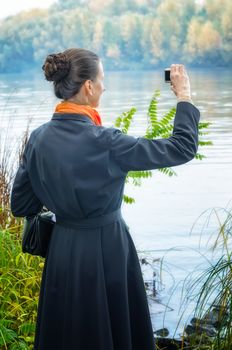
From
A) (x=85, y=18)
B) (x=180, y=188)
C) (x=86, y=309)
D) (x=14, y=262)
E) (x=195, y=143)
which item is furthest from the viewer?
(x=85, y=18)

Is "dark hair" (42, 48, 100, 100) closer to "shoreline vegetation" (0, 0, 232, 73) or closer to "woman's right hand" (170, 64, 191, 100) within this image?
"woman's right hand" (170, 64, 191, 100)

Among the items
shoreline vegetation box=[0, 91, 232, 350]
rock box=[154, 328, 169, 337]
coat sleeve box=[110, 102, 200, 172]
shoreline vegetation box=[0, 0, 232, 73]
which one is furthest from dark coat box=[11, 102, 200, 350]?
shoreline vegetation box=[0, 0, 232, 73]

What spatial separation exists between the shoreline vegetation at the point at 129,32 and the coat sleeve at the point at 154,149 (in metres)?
10.4

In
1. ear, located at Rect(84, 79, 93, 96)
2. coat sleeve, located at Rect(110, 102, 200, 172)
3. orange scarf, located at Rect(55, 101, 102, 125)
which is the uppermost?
ear, located at Rect(84, 79, 93, 96)

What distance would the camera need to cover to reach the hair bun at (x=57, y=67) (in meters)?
1.71

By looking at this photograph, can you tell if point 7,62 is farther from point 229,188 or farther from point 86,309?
point 86,309

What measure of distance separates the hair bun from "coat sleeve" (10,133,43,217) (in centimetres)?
23

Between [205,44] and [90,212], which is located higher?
[205,44]

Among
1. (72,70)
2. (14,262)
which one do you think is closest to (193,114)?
(72,70)

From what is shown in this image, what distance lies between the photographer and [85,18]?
1291cm

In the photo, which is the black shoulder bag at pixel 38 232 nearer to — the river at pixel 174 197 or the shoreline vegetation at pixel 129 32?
the river at pixel 174 197

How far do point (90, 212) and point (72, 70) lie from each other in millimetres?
341

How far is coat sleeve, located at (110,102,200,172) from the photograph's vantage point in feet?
5.43

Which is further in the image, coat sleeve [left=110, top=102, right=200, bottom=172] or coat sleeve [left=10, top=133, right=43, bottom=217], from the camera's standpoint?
coat sleeve [left=10, top=133, right=43, bottom=217]
